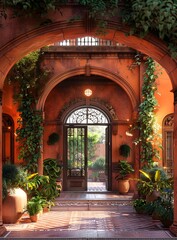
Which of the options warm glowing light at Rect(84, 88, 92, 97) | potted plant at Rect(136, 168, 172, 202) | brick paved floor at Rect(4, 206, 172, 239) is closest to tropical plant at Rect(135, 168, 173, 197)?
potted plant at Rect(136, 168, 172, 202)

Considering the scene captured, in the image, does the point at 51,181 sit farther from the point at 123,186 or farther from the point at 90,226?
the point at 90,226

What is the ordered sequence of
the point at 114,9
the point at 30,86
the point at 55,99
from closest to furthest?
the point at 114,9 < the point at 30,86 < the point at 55,99

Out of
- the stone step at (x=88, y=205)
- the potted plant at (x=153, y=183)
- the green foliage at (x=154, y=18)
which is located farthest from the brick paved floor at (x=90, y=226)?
the green foliage at (x=154, y=18)

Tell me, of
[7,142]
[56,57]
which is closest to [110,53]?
[56,57]

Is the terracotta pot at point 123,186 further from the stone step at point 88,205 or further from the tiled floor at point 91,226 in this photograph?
the tiled floor at point 91,226

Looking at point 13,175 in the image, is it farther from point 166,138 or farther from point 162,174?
point 166,138

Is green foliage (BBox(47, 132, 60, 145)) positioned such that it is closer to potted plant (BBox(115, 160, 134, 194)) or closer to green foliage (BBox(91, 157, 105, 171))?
potted plant (BBox(115, 160, 134, 194))

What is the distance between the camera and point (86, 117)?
14.8 meters

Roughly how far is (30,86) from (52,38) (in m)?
4.95

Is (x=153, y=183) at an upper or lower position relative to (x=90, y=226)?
upper

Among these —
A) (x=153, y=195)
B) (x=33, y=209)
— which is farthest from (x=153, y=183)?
(x=33, y=209)

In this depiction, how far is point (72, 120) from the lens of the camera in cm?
1480

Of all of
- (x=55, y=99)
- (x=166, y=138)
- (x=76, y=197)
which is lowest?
(x=76, y=197)

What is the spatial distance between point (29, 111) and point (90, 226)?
4.55 m
